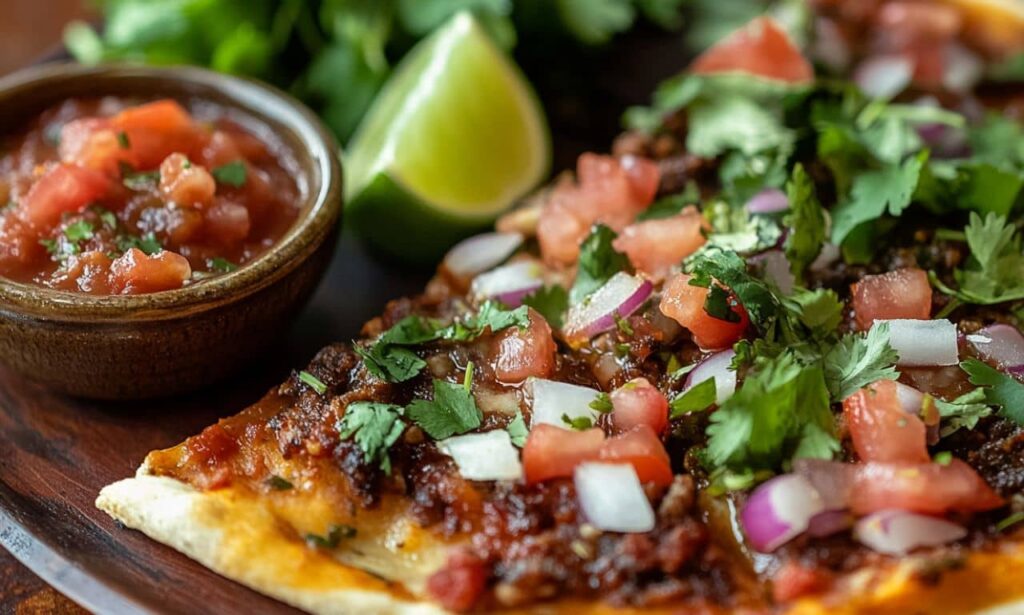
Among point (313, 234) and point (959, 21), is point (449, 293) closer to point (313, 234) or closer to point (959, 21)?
point (313, 234)

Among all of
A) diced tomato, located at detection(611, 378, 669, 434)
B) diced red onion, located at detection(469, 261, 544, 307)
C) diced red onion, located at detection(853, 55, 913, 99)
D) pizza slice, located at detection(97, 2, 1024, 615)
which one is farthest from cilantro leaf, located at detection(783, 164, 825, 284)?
diced red onion, located at detection(853, 55, 913, 99)

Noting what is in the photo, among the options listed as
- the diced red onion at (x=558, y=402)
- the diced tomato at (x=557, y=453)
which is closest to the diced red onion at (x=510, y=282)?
the diced red onion at (x=558, y=402)

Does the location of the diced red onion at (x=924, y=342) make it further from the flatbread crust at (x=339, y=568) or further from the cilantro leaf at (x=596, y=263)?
the cilantro leaf at (x=596, y=263)

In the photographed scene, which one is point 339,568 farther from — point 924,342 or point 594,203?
point 924,342

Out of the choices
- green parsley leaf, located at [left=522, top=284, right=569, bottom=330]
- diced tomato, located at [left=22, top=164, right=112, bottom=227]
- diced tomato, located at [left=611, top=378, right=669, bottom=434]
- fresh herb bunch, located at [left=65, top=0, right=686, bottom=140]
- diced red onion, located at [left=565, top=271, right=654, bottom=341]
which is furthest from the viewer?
fresh herb bunch, located at [left=65, top=0, right=686, bottom=140]

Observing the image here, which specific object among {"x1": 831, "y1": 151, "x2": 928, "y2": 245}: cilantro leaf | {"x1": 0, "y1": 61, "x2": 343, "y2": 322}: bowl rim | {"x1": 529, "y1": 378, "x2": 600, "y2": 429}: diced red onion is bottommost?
{"x1": 529, "y1": 378, "x2": 600, "y2": 429}: diced red onion

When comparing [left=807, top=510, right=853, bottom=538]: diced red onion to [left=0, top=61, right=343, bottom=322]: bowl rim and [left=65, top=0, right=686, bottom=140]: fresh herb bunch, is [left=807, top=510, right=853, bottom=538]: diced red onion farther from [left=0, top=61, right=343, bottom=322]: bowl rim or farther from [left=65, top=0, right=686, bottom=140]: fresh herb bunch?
[left=65, top=0, right=686, bottom=140]: fresh herb bunch
